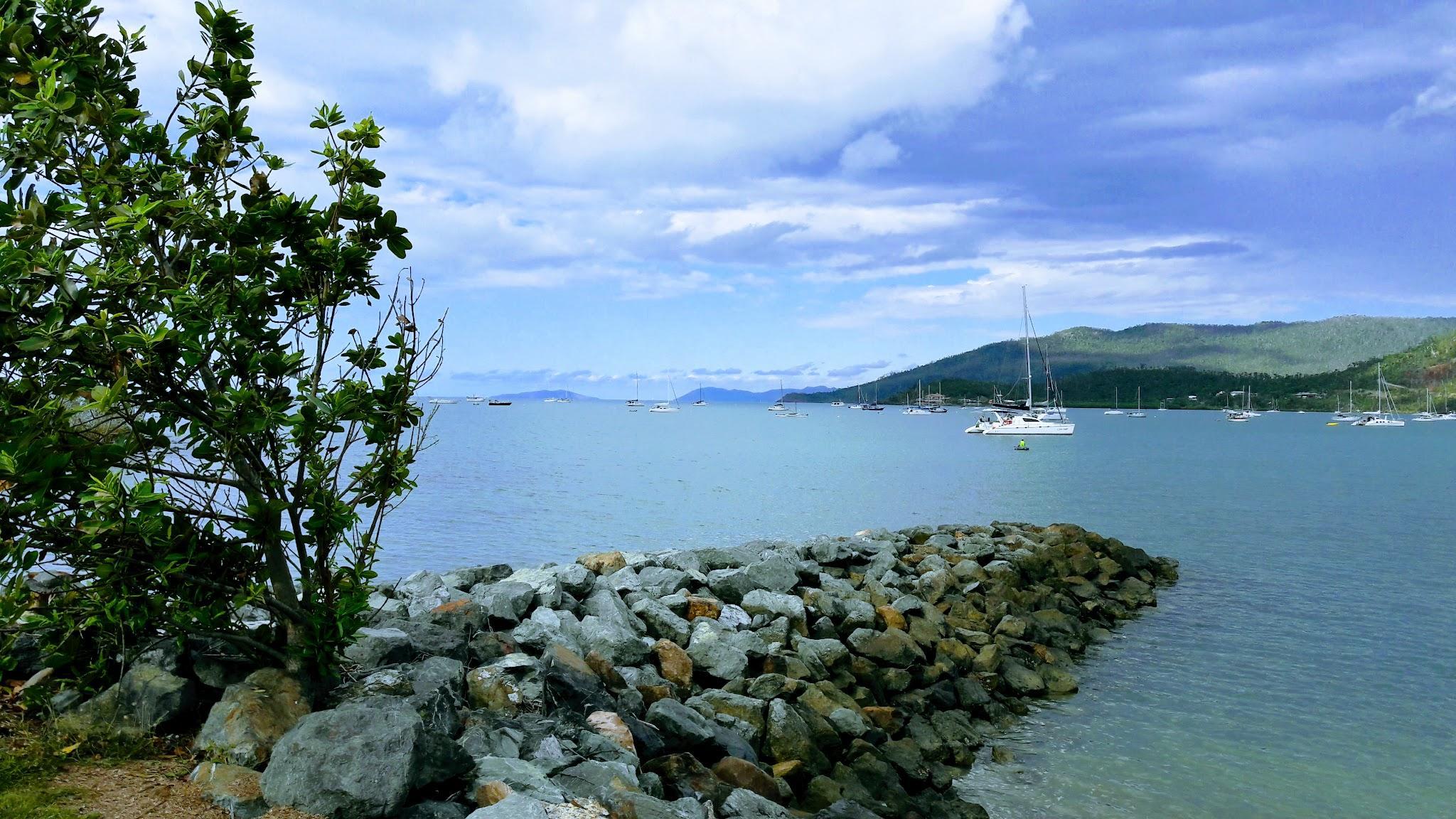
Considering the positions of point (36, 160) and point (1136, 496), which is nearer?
point (36, 160)

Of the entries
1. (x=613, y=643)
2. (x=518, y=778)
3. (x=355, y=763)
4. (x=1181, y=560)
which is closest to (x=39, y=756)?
(x=355, y=763)

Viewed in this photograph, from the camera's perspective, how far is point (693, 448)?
8712 cm

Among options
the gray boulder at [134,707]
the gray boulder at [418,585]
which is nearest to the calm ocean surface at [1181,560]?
the gray boulder at [418,585]

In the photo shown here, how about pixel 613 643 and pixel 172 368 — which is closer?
pixel 172 368

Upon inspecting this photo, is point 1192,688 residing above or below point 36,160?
below

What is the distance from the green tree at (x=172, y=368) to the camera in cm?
602

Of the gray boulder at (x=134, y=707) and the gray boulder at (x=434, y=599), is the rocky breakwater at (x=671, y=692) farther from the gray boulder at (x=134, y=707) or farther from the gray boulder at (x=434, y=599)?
the gray boulder at (x=134, y=707)

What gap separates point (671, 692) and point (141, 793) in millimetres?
5798

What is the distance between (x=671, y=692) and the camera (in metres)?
10.7

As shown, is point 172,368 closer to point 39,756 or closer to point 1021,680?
point 39,756

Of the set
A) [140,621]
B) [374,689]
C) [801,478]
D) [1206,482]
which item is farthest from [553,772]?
[1206,482]

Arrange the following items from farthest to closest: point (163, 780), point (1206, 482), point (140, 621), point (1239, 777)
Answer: point (1206, 482) → point (1239, 777) → point (140, 621) → point (163, 780)

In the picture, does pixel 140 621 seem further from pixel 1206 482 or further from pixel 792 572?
pixel 1206 482

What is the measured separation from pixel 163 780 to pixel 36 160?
14.3 feet
